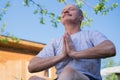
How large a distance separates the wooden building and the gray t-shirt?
914cm

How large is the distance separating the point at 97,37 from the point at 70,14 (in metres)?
0.39

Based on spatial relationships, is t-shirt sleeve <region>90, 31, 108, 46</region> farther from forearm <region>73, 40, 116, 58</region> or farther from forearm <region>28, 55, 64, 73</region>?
forearm <region>28, 55, 64, 73</region>

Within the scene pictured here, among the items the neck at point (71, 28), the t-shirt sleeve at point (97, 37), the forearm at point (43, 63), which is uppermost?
the neck at point (71, 28)

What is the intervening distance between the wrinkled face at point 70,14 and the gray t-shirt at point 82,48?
15 cm

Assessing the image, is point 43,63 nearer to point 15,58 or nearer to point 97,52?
point 97,52

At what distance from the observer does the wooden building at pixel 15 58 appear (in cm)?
1230

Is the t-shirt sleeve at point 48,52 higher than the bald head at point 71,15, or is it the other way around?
the bald head at point 71,15

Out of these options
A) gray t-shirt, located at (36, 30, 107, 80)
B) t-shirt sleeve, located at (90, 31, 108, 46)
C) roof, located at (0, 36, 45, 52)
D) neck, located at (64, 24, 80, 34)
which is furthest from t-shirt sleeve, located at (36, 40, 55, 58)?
roof, located at (0, 36, 45, 52)

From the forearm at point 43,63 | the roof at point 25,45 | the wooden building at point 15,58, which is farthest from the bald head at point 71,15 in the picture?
the roof at point 25,45

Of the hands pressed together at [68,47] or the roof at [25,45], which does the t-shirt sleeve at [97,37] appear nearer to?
the hands pressed together at [68,47]

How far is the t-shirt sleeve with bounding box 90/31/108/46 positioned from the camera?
115 inches

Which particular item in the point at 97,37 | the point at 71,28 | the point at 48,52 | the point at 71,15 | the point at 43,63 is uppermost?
the point at 71,15

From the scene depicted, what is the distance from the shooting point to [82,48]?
2.97m

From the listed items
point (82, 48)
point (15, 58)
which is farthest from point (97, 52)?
point (15, 58)
